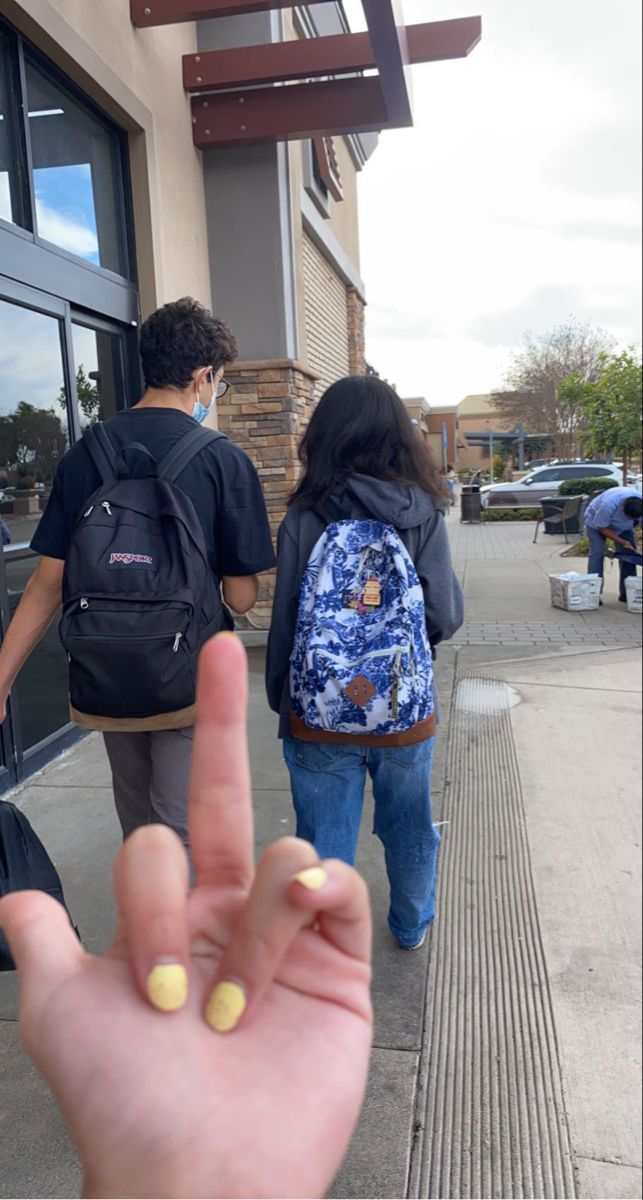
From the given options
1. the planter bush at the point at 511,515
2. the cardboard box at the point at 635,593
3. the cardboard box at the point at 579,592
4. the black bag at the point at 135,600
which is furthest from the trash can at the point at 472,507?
the black bag at the point at 135,600

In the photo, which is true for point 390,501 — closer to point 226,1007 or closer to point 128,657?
point 128,657

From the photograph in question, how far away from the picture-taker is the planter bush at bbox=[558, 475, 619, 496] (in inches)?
893

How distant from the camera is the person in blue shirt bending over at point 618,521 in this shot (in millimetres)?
9039

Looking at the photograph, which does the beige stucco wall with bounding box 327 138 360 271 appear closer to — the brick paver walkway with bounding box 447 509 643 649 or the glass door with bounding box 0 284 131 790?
the brick paver walkway with bounding box 447 509 643 649

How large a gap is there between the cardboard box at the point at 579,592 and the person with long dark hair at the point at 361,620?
Answer: 6802 mm

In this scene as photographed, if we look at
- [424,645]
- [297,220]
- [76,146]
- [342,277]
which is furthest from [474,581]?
[424,645]

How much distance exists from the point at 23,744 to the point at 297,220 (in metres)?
5.25

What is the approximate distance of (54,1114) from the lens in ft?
7.31

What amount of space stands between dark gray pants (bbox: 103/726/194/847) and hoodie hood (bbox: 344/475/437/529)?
795 millimetres

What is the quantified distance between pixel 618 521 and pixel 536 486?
16121mm

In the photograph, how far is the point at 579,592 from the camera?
910cm

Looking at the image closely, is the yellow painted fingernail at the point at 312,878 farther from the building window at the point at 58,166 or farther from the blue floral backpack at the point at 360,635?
the building window at the point at 58,166

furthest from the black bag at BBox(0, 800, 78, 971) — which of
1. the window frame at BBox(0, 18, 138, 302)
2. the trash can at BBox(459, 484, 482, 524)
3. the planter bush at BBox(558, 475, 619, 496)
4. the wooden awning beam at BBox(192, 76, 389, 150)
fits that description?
the planter bush at BBox(558, 475, 619, 496)

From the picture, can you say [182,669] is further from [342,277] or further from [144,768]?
[342,277]
